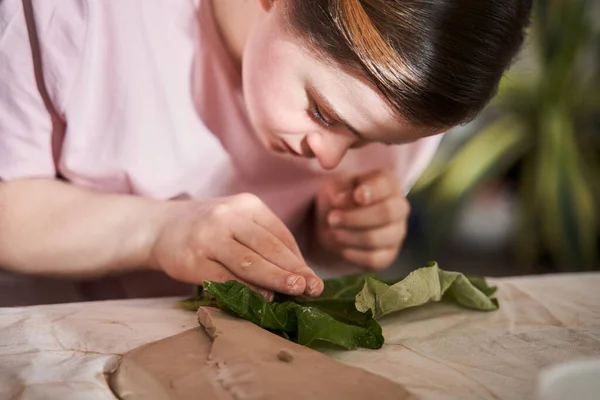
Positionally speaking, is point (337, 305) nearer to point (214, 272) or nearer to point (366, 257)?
point (214, 272)

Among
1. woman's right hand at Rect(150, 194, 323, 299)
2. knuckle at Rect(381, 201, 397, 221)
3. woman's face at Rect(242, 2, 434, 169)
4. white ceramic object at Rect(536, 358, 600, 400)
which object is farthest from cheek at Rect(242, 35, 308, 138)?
white ceramic object at Rect(536, 358, 600, 400)

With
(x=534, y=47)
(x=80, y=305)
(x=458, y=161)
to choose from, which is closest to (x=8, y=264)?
(x=80, y=305)

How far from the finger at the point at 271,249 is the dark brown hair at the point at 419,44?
0.60 feet

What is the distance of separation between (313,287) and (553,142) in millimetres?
856

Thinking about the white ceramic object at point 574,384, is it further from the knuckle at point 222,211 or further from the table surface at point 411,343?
the knuckle at point 222,211

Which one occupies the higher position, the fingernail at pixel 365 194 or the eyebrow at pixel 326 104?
the eyebrow at pixel 326 104

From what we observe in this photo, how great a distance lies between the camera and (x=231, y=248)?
28.6 inches

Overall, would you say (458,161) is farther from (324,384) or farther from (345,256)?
(324,384)

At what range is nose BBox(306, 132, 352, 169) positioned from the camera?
81cm

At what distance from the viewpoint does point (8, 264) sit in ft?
2.66

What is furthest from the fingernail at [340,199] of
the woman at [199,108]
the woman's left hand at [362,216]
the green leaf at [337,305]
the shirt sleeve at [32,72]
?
the shirt sleeve at [32,72]

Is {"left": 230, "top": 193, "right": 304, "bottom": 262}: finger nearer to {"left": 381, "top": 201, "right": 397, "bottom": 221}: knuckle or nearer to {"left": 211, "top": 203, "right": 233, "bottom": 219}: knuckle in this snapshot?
{"left": 211, "top": 203, "right": 233, "bottom": 219}: knuckle

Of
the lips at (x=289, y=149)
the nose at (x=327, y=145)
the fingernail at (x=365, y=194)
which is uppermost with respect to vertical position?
the nose at (x=327, y=145)

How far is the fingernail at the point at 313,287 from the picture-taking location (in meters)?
0.68
